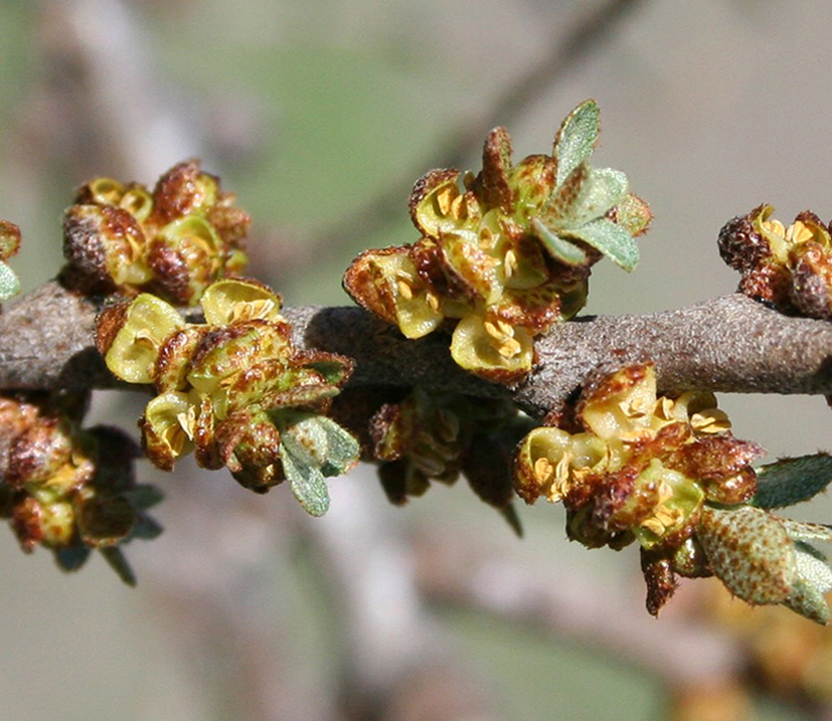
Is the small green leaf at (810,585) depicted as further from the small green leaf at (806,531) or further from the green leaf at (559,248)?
the green leaf at (559,248)

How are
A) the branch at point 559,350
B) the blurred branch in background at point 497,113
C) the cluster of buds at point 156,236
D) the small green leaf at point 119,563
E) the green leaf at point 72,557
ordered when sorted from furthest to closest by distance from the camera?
1. the blurred branch in background at point 497,113
2. the green leaf at point 72,557
3. the small green leaf at point 119,563
4. the cluster of buds at point 156,236
5. the branch at point 559,350

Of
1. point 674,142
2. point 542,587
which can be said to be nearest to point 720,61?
point 674,142

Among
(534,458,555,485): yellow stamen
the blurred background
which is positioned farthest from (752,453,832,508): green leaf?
the blurred background

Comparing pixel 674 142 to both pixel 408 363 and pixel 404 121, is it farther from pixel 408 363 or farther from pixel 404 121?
pixel 408 363

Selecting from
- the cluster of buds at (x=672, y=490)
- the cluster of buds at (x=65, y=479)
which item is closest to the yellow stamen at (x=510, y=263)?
the cluster of buds at (x=672, y=490)

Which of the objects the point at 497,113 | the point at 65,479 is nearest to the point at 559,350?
the point at 65,479
